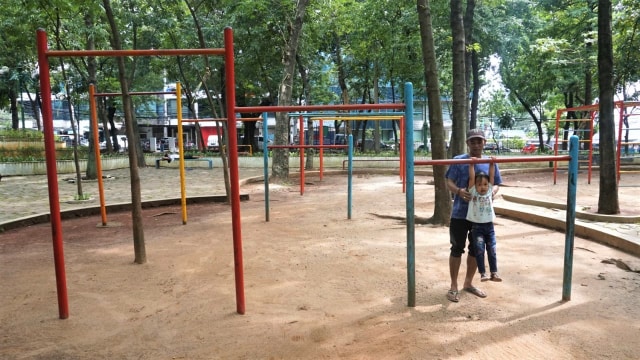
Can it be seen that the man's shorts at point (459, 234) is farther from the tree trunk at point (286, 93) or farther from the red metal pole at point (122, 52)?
the tree trunk at point (286, 93)

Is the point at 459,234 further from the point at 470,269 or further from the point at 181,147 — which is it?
the point at 181,147

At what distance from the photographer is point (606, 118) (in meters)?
6.09

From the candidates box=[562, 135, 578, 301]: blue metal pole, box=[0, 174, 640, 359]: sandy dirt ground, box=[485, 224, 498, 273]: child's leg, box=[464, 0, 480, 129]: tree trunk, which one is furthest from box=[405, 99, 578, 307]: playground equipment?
box=[464, 0, 480, 129]: tree trunk

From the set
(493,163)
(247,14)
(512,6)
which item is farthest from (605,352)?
(512,6)

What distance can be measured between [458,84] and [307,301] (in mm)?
4351

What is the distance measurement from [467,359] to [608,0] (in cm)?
575

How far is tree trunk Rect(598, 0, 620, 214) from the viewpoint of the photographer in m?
6.02

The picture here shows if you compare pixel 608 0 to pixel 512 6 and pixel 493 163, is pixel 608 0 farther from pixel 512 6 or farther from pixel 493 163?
pixel 512 6

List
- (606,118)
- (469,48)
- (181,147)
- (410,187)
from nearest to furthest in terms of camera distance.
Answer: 1. (410,187)
2. (606,118)
3. (181,147)
4. (469,48)

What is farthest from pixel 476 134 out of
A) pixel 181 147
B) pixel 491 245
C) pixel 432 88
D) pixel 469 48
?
pixel 469 48

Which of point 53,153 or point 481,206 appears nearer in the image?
point 53,153

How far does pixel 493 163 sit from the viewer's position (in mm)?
3197

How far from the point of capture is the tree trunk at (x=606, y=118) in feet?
19.8

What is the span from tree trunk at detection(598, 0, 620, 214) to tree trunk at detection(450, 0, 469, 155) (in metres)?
1.76
